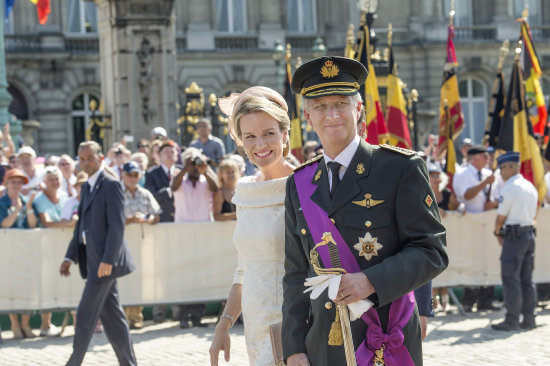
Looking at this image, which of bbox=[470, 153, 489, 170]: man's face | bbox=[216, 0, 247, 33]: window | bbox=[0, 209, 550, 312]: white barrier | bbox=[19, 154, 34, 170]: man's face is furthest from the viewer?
bbox=[216, 0, 247, 33]: window

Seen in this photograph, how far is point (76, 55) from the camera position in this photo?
4128 cm

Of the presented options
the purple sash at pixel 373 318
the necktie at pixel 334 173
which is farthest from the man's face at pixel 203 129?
the purple sash at pixel 373 318

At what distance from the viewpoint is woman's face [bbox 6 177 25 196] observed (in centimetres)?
1190

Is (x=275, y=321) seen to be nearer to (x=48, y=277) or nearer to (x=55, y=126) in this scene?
(x=48, y=277)

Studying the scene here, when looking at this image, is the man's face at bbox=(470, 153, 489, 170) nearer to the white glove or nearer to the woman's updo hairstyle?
the woman's updo hairstyle

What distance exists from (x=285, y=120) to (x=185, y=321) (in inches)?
291

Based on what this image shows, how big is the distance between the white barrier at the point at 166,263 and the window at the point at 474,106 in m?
31.9

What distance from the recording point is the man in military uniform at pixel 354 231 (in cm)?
383

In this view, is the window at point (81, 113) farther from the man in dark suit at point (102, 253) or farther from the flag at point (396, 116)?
the man in dark suit at point (102, 253)

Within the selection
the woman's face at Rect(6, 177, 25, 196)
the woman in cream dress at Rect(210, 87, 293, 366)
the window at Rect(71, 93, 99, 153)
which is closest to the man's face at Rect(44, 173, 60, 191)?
the woman's face at Rect(6, 177, 25, 196)

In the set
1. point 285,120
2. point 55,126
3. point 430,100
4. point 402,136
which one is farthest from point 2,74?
point 430,100

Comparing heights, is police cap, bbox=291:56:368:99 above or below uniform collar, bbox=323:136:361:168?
above

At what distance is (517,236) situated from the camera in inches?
452

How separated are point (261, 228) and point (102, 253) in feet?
13.4
